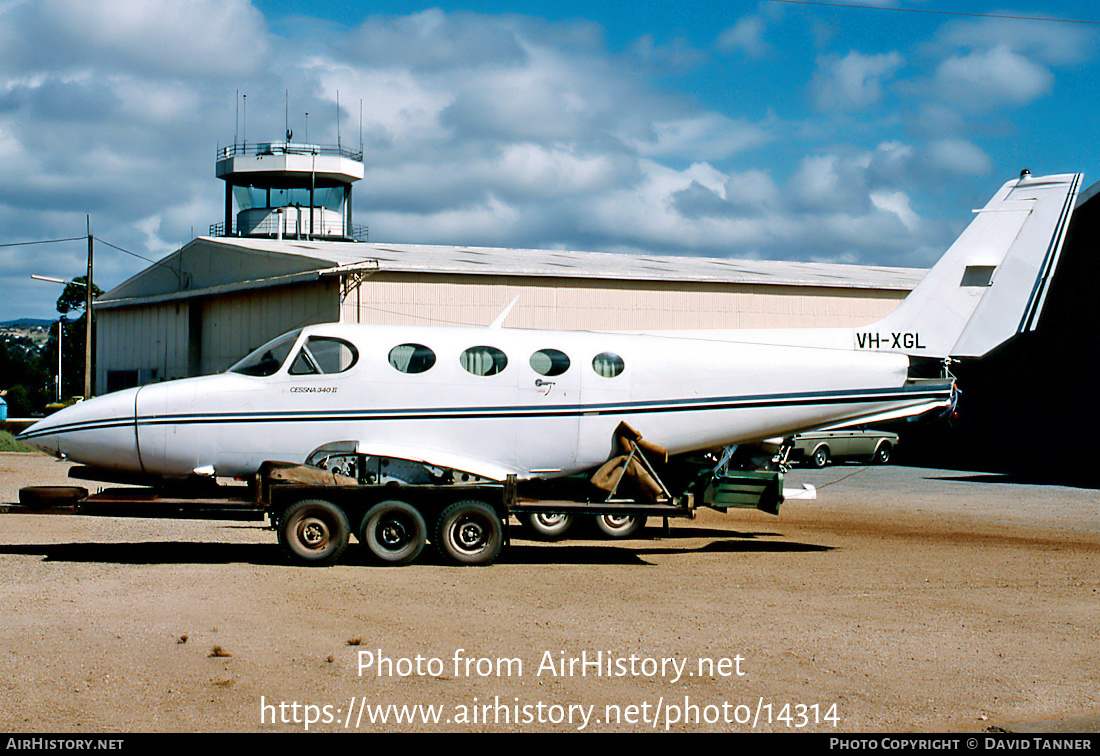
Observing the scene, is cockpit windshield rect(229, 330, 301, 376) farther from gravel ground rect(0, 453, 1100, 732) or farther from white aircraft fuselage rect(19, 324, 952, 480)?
gravel ground rect(0, 453, 1100, 732)

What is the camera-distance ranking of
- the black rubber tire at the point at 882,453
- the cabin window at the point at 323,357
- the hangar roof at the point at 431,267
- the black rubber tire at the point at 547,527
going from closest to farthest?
the cabin window at the point at 323,357, the black rubber tire at the point at 547,527, the hangar roof at the point at 431,267, the black rubber tire at the point at 882,453

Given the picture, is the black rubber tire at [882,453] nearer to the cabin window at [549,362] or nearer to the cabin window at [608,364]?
the cabin window at [608,364]

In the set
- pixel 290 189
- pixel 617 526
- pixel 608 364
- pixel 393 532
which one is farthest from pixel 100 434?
pixel 290 189

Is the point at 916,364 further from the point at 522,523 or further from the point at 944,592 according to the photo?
the point at 522,523

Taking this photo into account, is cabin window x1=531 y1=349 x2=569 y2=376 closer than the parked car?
Yes

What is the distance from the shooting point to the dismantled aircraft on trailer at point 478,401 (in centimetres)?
1280

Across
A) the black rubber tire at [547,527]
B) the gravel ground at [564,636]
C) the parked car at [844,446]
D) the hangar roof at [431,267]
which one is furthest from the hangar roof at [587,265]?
the gravel ground at [564,636]

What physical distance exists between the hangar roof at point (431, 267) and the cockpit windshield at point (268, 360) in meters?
15.0

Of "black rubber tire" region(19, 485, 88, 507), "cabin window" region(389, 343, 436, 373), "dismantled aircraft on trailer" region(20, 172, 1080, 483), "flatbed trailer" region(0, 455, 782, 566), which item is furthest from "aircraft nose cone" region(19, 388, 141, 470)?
"cabin window" region(389, 343, 436, 373)

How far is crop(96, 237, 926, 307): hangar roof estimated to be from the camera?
30250mm

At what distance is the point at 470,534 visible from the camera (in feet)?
41.6

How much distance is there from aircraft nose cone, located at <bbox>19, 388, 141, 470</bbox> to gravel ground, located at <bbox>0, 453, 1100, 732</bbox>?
1221 mm

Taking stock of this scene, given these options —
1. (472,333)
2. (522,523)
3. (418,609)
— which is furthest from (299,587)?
(522,523)

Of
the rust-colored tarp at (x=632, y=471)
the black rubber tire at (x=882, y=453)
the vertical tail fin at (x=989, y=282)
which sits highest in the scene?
the vertical tail fin at (x=989, y=282)
